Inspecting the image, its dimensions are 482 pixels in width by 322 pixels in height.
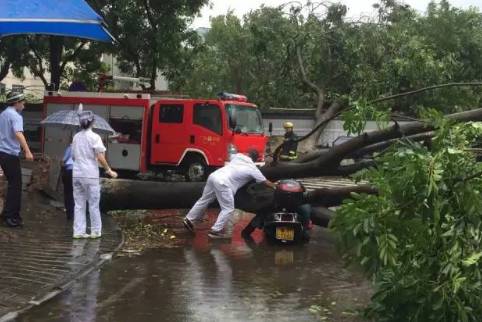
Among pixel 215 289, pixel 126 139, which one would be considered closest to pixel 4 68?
pixel 126 139

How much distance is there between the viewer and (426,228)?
443 centimetres

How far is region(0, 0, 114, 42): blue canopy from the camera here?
7.98 metres

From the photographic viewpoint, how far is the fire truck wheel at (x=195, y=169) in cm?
1755

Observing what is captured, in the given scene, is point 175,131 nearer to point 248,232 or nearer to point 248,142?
point 248,142

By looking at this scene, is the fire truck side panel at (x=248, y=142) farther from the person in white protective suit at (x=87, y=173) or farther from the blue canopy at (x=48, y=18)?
the blue canopy at (x=48, y=18)

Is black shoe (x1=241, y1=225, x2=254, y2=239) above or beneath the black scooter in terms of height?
beneath

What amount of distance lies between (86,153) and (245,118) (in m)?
9.51

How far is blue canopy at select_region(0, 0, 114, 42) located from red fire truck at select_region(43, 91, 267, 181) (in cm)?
873

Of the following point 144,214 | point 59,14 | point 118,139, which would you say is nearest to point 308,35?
point 118,139

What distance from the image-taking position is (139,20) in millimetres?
20312

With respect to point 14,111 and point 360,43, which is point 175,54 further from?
point 14,111

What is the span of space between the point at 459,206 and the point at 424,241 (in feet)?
1.27

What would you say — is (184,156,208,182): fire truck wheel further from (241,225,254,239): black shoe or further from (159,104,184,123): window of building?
(241,225,254,239): black shoe

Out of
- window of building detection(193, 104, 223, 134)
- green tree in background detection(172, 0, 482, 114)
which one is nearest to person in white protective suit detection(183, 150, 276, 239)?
window of building detection(193, 104, 223, 134)
